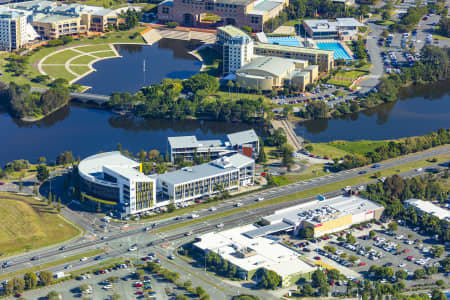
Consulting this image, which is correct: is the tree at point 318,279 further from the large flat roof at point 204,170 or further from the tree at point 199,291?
the large flat roof at point 204,170

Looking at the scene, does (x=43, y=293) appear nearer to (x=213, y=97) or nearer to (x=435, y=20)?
(x=213, y=97)

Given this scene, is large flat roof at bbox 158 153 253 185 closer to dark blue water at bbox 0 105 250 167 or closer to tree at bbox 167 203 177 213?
tree at bbox 167 203 177 213

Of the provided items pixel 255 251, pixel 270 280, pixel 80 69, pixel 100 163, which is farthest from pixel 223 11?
pixel 270 280

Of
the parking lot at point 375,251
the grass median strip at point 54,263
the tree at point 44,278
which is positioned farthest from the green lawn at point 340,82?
the tree at point 44,278

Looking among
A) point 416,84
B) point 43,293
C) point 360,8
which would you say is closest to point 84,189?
point 43,293

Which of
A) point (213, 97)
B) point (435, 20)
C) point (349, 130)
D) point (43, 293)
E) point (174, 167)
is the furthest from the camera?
point (435, 20)

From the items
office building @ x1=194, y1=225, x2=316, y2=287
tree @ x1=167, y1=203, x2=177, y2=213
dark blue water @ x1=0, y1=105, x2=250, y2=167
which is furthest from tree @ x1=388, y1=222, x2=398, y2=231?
dark blue water @ x1=0, y1=105, x2=250, y2=167

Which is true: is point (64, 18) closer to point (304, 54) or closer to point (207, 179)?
point (304, 54)
